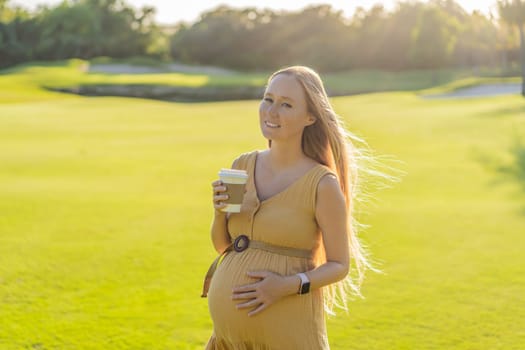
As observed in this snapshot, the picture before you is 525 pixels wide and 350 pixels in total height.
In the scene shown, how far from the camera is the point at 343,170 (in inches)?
115

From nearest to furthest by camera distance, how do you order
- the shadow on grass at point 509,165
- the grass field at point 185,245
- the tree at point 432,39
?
1. the grass field at point 185,245
2. the shadow on grass at point 509,165
3. the tree at point 432,39

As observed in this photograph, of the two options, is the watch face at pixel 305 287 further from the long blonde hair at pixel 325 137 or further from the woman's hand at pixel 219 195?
the woman's hand at pixel 219 195

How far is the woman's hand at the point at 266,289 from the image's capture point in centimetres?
263

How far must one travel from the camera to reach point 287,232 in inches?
107

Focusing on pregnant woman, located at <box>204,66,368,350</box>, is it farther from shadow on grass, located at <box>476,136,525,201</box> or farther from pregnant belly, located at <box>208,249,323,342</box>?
shadow on grass, located at <box>476,136,525,201</box>

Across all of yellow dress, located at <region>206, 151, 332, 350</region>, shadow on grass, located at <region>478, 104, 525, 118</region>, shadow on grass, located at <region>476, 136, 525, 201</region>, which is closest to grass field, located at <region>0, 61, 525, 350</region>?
shadow on grass, located at <region>476, 136, 525, 201</region>

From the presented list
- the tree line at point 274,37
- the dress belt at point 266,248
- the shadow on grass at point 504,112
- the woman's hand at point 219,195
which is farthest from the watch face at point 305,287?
the tree line at point 274,37

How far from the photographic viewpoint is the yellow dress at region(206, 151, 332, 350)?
106 inches

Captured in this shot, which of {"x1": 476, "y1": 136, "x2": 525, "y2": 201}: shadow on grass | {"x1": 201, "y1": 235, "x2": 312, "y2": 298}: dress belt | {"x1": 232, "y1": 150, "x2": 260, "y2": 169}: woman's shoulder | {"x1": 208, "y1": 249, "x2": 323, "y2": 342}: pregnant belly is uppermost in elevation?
{"x1": 232, "y1": 150, "x2": 260, "y2": 169}: woman's shoulder

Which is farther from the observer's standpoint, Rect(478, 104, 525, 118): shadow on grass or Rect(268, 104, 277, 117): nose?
Rect(478, 104, 525, 118): shadow on grass

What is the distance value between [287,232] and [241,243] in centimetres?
22

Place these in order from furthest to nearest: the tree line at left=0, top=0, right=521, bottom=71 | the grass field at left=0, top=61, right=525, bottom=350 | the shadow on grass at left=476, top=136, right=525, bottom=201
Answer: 1. the tree line at left=0, top=0, right=521, bottom=71
2. the shadow on grass at left=476, top=136, right=525, bottom=201
3. the grass field at left=0, top=61, right=525, bottom=350

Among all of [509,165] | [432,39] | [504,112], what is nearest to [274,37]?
[432,39]

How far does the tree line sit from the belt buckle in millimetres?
58565
